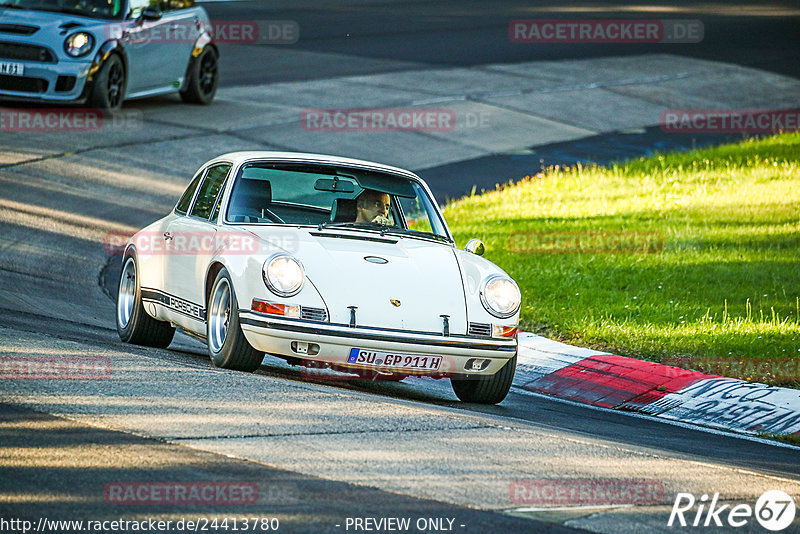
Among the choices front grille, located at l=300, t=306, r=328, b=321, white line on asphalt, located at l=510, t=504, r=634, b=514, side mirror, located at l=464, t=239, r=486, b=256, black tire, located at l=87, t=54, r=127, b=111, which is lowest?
white line on asphalt, located at l=510, t=504, r=634, b=514

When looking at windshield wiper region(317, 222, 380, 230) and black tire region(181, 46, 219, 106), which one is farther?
black tire region(181, 46, 219, 106)

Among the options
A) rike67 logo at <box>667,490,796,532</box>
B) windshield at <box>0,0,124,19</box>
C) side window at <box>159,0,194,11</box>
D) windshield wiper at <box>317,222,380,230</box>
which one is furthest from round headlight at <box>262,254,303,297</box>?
side window at <box>159,0,194,11</box>

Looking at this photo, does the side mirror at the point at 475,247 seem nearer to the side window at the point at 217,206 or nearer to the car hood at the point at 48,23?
the side window at the point at 217,206

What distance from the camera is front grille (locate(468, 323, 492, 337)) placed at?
25.5 feet

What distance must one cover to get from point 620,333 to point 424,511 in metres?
5.71

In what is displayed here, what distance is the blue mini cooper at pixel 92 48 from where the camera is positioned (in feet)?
53.8

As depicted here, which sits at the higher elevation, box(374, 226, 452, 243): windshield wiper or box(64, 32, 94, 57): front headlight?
box(64, 32, 94, 57): front headlight

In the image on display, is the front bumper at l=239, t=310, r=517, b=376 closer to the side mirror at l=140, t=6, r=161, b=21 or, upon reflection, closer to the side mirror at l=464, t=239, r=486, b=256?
the side mirror at l=464, t=239, r=486, b=256

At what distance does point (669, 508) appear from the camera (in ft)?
18.6

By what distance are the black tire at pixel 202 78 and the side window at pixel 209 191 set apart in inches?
419

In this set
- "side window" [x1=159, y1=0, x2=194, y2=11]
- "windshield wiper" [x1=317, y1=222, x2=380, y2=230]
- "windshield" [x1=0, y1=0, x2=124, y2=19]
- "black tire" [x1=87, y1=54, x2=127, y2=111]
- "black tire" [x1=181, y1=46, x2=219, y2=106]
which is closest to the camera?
"windshield wiper" [x1=317, y1=222, x2=380, y2=230]

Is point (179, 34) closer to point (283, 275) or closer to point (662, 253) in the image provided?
point (662, 253)

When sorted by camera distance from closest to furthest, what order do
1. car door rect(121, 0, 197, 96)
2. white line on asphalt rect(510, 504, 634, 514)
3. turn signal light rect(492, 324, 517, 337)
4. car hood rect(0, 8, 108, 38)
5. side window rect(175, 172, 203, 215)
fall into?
1. white line on asphalt rect(510, 504, 634, 514)
2. turn signal light rect(492, 324, 517, 337)
3. side window rect(175, 172, 203, 215)
4. car hood rect(0, 8, 108, 38)
5. car door rect(121, 0, 197, 96)

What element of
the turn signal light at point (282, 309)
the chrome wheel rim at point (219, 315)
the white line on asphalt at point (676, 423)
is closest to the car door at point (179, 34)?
the white line on asphalt at point (676, 423)
